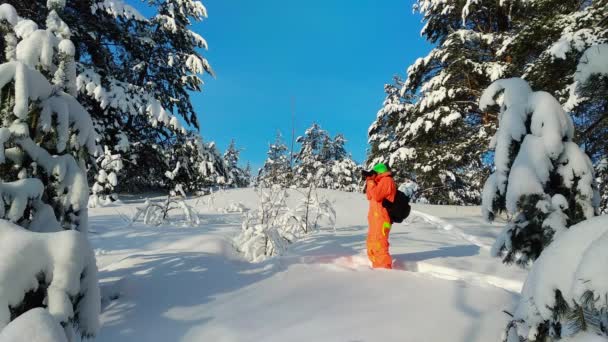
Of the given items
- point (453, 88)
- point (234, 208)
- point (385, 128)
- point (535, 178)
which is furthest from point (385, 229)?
point (385, 128)

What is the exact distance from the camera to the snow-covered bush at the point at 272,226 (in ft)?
14.9

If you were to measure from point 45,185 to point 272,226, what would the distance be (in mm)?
3477

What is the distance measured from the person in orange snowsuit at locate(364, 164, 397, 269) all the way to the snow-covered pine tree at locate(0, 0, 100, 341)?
3.20 meters

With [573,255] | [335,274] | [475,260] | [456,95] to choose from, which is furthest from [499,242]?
[456,95]

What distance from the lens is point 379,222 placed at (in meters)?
4.79

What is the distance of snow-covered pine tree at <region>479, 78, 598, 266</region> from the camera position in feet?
8.19

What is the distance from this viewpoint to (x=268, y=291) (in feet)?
10.1

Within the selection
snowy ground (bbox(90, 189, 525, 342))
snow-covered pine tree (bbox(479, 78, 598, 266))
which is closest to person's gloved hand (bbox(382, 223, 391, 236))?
snowy ground (bbox(90, 189, 525, 342))

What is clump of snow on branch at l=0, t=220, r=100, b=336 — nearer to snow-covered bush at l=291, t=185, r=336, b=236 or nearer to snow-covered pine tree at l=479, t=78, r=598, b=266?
snow-covered pine tree at l=479, t=78, r=598, b=266

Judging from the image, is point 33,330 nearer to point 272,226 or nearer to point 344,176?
point 272,226

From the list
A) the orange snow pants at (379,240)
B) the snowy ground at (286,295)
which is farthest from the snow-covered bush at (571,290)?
the orange snow pants at (379,240)

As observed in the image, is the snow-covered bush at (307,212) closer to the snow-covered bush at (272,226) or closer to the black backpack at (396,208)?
the snow-covered bush at (272,226)

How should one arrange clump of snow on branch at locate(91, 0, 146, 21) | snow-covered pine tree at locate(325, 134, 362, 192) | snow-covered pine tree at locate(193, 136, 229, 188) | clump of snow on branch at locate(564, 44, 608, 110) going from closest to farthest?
clump of snow on branch at locate(564, 44, 608, 110)
clump of snow on branch at locate(91, 0, 146, 21)
snow-covered pine tree at locate(193, 136, 229, 188)
snow-covered pine tree at locate(325, 134, 362, 192)

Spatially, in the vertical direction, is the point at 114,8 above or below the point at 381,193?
above
